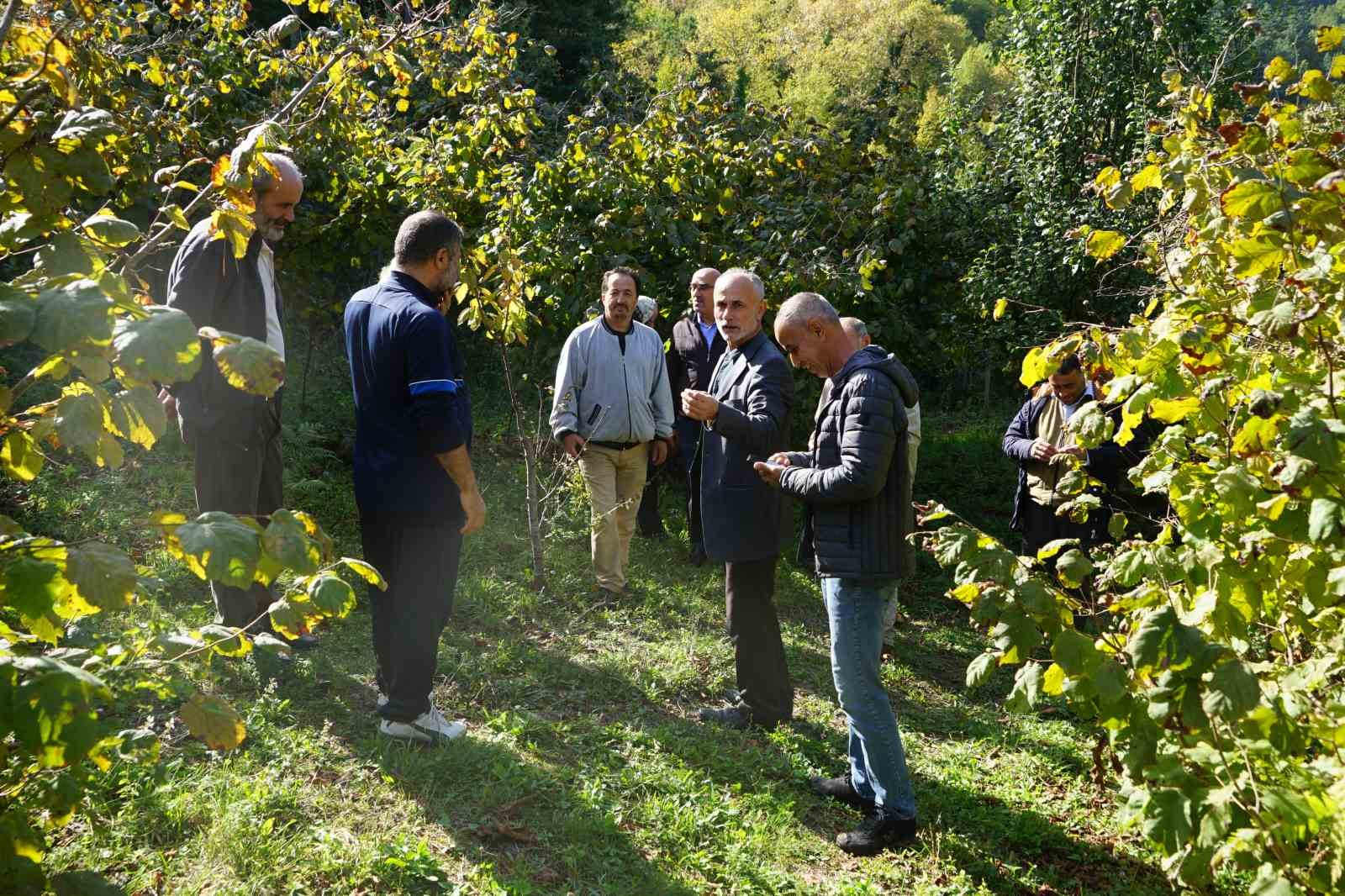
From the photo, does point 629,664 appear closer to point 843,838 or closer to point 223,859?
point 843,838

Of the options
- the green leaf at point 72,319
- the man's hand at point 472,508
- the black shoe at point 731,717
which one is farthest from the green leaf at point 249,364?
the black shoe at point 731,717

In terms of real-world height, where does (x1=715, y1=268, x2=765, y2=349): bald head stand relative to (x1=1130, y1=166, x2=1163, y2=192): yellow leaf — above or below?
below

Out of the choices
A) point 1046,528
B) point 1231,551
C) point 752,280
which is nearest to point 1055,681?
point 1231,551

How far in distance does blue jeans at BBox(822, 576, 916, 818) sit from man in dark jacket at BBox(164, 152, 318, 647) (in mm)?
2334

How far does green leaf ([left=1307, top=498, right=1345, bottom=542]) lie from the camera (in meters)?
1.89

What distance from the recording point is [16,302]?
1528 mm

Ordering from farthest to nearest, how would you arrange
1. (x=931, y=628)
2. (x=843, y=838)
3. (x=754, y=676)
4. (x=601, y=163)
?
(x=601, y=163), (x=931, y=628), (x=754, y=676), (x=843, y=838)

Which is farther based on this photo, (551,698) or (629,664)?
(629,664)

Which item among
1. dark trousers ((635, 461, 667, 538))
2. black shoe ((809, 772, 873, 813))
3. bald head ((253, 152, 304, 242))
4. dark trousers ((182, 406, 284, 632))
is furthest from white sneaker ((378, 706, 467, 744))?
dark trousers ((635, 461, 667, 538))

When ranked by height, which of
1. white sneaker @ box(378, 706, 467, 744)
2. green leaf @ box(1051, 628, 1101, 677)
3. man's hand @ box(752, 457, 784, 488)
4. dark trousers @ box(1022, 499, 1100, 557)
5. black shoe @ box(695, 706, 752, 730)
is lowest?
black shoe @ box(695, 706, 752, 730)

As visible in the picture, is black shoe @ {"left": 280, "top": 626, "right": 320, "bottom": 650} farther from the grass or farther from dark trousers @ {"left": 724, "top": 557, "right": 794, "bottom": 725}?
dark trousers @ {"left": 724, "top": 557, "right": 794, "bottom": 725}

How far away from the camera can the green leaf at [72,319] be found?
148cm

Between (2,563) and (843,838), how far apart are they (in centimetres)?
313

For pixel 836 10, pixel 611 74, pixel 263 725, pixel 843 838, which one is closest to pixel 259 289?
pixel 263 725
